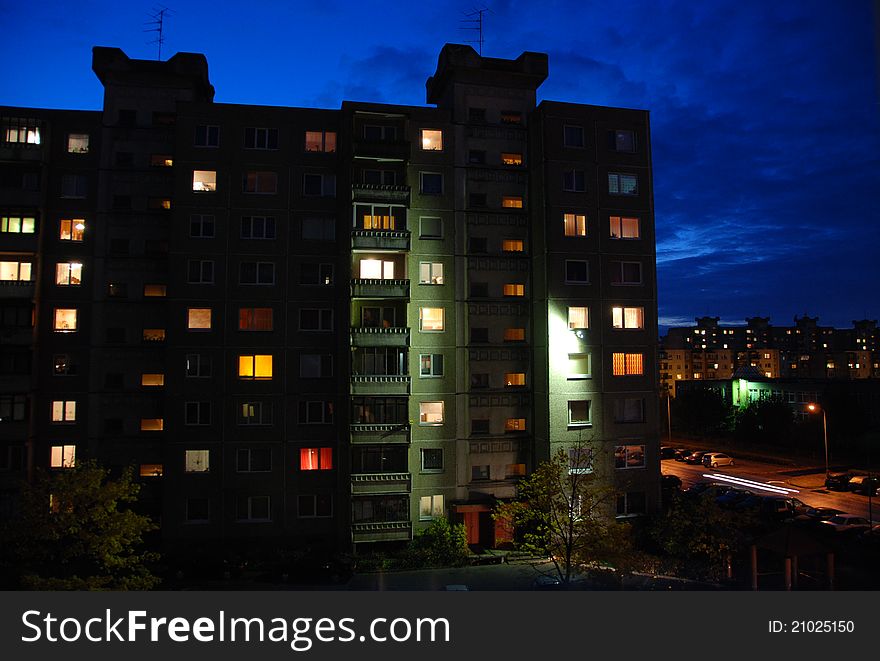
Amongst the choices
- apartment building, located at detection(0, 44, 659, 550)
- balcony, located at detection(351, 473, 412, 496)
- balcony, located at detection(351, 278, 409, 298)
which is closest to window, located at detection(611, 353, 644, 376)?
apartment building, located at detection(0, 44, 659, 550)

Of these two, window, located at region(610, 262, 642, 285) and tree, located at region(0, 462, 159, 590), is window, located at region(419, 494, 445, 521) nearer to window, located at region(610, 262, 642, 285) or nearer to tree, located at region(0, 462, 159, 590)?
tree, located at region(0, 462, 159, 590)

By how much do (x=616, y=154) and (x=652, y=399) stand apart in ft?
42.2

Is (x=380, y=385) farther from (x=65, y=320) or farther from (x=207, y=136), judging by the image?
(x=65, y=320)

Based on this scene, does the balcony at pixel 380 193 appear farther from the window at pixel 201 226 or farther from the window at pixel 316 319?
the window at pixel 201 226

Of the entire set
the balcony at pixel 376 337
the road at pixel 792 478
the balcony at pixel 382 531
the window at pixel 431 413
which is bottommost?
the road at pixel 792 478

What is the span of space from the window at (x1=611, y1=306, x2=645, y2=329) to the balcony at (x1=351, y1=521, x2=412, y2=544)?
47.8 ft

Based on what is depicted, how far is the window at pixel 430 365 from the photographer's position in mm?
29250

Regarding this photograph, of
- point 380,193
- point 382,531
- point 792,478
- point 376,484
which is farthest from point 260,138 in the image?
point 792,478

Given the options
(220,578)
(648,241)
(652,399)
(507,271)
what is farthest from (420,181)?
(220,578)

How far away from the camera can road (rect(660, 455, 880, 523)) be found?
125 feet

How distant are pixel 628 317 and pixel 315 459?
17.4 m

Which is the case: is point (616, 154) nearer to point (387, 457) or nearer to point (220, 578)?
point (387, 457)

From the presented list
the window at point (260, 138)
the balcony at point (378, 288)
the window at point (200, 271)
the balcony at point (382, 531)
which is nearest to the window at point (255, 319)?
the window at point (200, 271)

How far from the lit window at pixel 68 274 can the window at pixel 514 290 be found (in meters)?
21.6
